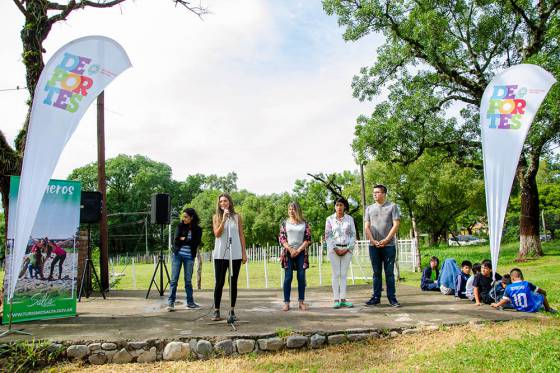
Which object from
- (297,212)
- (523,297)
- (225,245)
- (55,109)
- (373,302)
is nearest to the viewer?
(55,109)

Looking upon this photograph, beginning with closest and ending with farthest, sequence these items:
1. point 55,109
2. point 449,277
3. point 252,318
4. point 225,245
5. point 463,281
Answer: point 55,109 → point 225,245 → point 252,318 → point 463,281 → point 449,277

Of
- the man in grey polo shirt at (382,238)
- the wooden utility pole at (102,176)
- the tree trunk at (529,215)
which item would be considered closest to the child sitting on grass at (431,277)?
the man in grey polo shirt at (382,238)

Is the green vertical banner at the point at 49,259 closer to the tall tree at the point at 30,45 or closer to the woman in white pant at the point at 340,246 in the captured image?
the tall tree at the point at 30,45

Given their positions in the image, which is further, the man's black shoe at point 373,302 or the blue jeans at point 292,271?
the man's black shoe at point 373,302

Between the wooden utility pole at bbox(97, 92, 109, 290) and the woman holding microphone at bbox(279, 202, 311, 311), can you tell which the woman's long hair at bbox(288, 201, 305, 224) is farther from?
the wooden utility pole at bbox(97, 92, 109, 290)

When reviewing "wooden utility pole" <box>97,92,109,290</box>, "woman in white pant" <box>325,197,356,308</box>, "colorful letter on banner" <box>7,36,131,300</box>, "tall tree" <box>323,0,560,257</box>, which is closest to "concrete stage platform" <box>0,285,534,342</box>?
"woman in white pant" <box>325,197,356,308</box>

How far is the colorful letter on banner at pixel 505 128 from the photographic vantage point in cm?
540

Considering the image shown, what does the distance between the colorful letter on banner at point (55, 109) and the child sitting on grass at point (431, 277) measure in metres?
6.19

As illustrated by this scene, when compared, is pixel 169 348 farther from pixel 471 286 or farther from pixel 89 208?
pixel 471 286

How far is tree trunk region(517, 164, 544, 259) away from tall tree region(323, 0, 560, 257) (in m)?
0.03

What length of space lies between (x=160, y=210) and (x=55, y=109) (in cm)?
361

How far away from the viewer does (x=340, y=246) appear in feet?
18.8

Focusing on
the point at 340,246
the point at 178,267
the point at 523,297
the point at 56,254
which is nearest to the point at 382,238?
the point at 340,246

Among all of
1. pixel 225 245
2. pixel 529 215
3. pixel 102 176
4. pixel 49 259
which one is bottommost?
pixel 49 259
